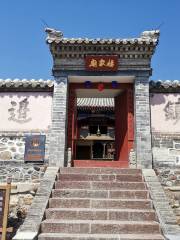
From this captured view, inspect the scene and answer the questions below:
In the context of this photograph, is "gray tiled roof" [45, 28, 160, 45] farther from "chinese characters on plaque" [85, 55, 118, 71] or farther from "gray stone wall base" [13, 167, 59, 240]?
"gray stone wall base" [13, 167, 59, 240]

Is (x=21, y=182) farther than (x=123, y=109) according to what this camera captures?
No

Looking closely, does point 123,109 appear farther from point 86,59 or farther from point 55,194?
point 55,194

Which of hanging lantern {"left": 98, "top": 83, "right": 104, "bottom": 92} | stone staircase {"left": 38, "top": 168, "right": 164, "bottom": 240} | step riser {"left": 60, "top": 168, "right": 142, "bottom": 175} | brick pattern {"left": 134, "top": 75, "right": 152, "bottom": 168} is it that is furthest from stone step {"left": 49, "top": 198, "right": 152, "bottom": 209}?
hanging lantern {"left": 98, "top": 83, "right": 104, "bottom": 92}

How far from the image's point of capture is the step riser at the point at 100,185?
8242 mm

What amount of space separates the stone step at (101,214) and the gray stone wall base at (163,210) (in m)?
0.25

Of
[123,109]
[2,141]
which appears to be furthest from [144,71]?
[2,141]

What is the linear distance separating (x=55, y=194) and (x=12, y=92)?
4.30 metres

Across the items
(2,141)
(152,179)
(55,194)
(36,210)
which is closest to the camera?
(36,210)

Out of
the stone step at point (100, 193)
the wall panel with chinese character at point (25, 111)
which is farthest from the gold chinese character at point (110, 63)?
the stone step at point (100, 193)

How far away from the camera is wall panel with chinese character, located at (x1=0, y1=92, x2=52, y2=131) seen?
10.3m

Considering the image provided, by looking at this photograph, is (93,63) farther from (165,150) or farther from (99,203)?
(99,203)

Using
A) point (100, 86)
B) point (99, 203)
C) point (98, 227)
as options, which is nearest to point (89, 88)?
point (100, 86)

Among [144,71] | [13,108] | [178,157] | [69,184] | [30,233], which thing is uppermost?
[144,71]

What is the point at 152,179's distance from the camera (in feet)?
27.7
